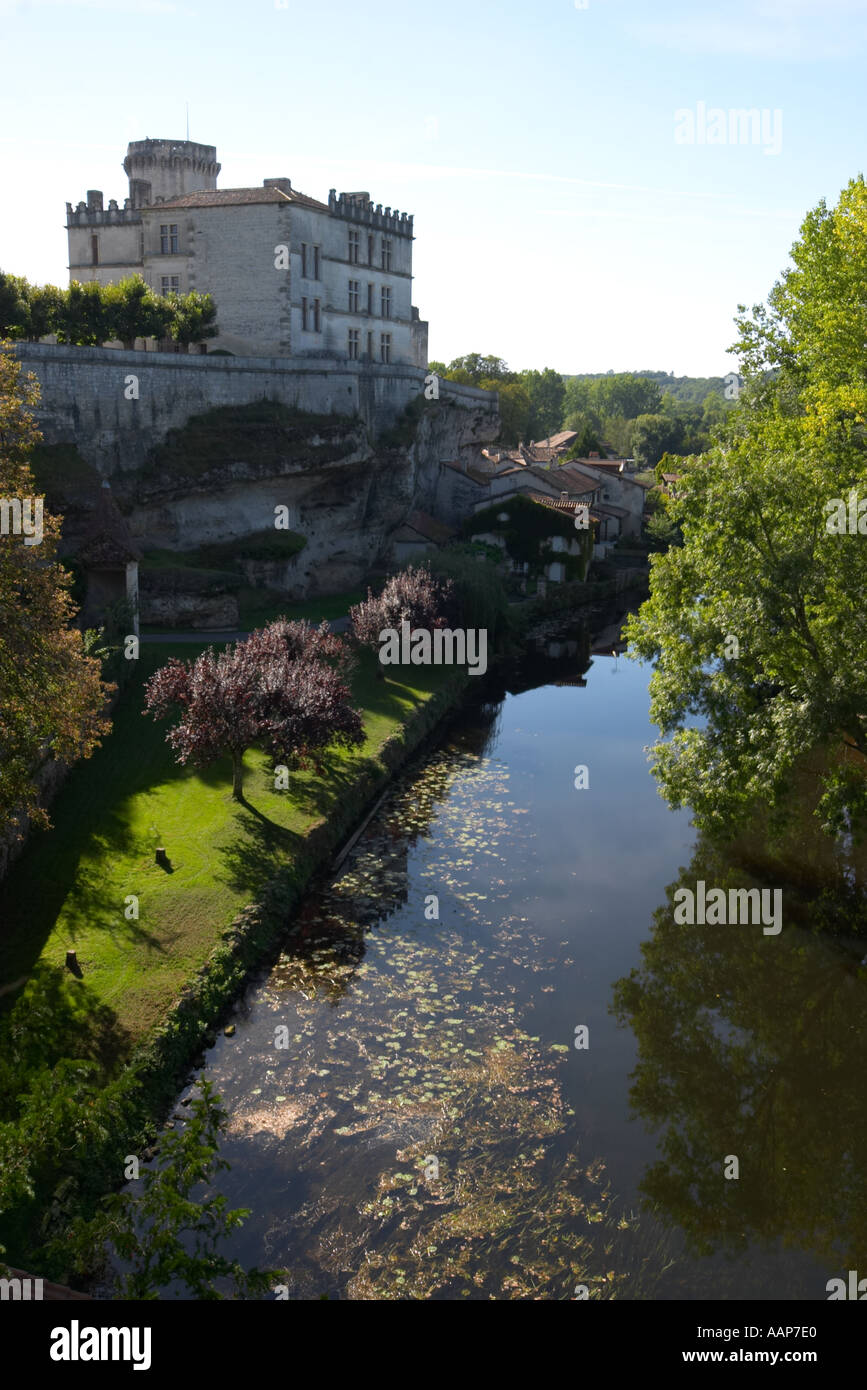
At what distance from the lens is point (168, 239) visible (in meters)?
53.6

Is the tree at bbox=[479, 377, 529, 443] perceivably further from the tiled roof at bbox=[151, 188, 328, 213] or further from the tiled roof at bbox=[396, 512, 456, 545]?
the tiled roof at bbox=[151, 188, 328, 213]

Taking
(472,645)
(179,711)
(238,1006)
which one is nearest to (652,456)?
(472,645)

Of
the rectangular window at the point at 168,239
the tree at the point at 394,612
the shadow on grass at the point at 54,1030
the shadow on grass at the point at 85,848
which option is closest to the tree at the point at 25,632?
the shadow on grass at the point at 54,1030

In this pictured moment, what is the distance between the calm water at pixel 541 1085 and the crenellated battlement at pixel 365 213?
42851mm

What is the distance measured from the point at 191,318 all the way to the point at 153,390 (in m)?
7.04

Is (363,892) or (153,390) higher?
(153,390)

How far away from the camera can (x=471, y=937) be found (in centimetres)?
2170

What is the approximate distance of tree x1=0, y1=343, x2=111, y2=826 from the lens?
16156 millimetres

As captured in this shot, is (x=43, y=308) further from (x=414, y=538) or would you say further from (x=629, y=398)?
(x=629, y=398)

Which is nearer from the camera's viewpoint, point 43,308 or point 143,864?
point 143,864

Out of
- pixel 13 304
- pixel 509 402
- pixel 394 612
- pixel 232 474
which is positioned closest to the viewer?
pixel 394 612

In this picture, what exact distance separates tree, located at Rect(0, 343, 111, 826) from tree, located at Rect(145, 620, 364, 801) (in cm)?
653

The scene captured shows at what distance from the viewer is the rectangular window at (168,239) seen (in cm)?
5341

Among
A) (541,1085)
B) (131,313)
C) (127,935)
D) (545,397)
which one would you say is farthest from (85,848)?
(545,397)
